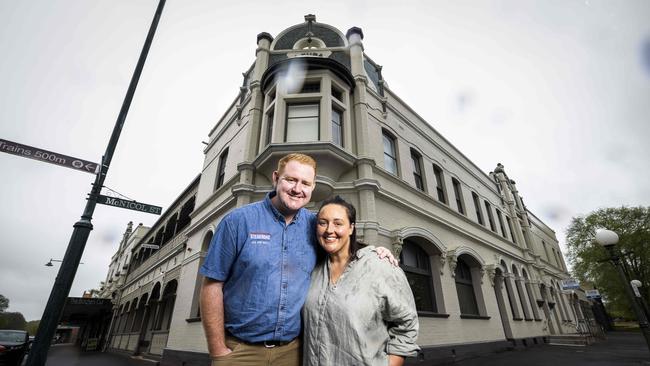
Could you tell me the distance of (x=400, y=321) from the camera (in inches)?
74.1

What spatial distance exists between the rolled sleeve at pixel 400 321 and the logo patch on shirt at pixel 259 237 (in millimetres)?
919

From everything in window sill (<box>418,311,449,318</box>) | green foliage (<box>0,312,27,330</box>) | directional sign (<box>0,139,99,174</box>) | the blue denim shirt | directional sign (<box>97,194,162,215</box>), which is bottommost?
green foliage (<box>0,312,27,330</box>)

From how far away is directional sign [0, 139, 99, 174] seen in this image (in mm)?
3658

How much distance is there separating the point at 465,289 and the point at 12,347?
62.5ft

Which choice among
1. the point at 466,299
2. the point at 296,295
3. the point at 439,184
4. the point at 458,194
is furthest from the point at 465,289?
the point at 296,295

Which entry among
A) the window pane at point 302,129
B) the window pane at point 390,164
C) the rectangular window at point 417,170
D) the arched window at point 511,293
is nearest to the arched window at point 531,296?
the arched window at point 511,293

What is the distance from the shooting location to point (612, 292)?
2722cm

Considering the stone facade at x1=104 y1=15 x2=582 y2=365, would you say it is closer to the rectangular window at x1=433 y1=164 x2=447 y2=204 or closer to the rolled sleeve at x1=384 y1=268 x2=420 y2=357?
the rectangular window at x1=433 y1=164 x2=447 y2=204

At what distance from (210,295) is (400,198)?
27.4 ft

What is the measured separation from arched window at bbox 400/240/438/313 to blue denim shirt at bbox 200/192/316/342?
7.84 meters

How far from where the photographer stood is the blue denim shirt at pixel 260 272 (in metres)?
1.77

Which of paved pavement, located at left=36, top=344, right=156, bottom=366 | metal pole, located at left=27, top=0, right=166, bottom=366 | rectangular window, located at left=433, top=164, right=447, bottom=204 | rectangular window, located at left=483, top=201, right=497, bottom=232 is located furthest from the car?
rectangular window, located at left=483, top=201, right=497, bottom=232

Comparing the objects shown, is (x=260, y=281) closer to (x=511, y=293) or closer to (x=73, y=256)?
(x=73, y=256)

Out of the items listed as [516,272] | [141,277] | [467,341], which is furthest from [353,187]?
[141,277]
